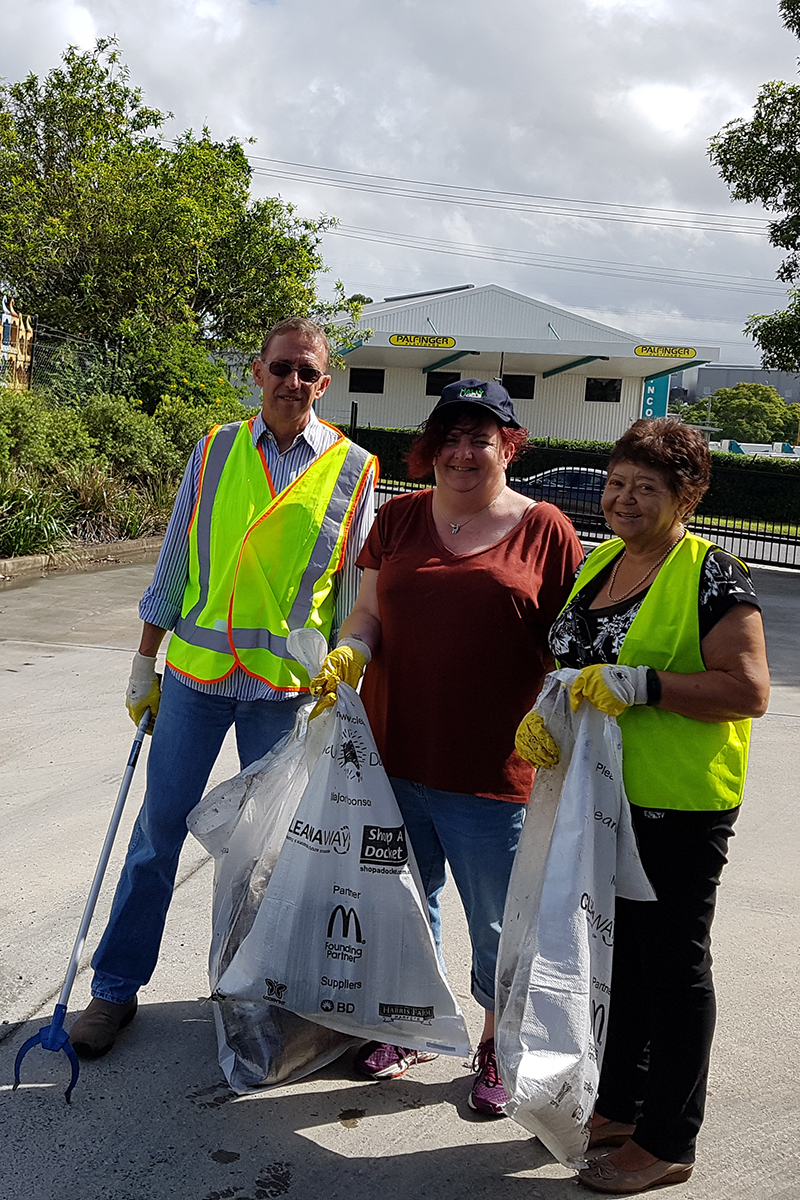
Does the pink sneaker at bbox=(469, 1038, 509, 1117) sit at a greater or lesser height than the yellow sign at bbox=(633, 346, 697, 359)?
lesser

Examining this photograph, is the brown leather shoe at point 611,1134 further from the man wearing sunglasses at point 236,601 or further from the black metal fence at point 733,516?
the black metal fence at point 733,516

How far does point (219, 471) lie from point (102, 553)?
9744 mm

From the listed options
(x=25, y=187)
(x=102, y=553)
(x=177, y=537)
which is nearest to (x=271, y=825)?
(x=177, y=537)

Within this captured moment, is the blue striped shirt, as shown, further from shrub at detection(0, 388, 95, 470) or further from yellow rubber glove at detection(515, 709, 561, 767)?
shrub at detection(0, 388, 95, 470)

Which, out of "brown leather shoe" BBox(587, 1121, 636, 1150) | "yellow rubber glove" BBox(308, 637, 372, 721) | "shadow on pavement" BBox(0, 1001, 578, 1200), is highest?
"yellow rubber glove" BBox(308, 637, 372, 721)

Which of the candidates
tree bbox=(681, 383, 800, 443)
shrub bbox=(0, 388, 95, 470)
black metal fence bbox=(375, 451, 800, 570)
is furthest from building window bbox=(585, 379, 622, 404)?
tree bbox=(681, 383, 800, 443)

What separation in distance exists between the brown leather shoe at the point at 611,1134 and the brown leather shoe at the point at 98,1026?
1321 millimetres

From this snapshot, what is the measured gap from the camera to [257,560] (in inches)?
117

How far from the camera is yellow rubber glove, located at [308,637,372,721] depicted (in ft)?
8.97

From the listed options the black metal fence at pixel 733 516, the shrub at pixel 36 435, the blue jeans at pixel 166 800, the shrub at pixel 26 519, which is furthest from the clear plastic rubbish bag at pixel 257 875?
the black metal fence at pixel 733 516

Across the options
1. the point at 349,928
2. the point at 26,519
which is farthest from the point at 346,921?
the point at 26,519

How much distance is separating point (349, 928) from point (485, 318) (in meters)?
37.5

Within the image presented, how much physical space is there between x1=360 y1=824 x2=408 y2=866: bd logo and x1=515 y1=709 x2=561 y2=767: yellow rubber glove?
16.2 inches

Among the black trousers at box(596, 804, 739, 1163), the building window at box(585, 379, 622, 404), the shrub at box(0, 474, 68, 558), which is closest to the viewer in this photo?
the black trousers at box(596, 804, 739, 1163)
